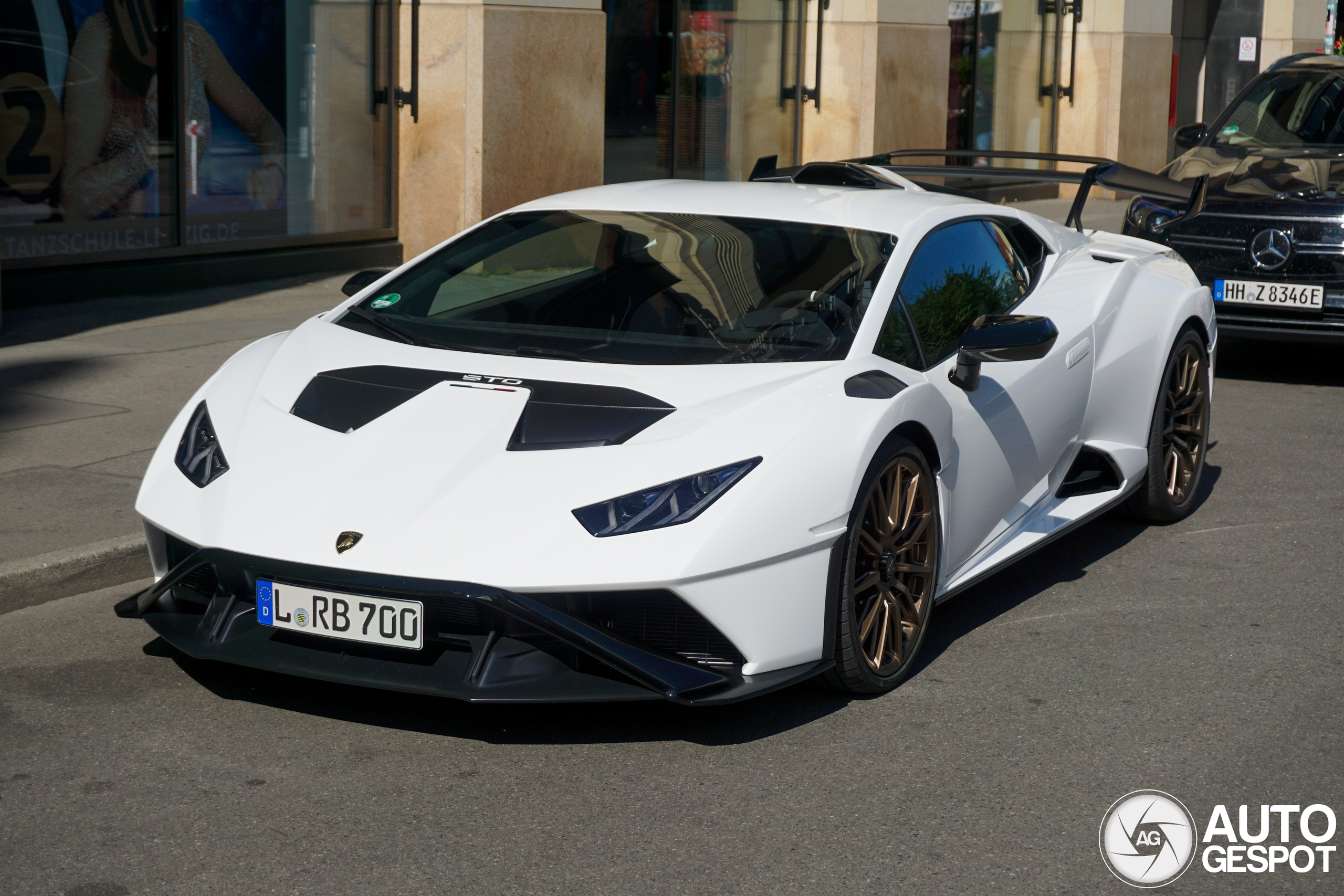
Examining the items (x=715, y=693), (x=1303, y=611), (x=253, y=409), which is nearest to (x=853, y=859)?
(x=715, y=693)

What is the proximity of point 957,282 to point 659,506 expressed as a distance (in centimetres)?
177

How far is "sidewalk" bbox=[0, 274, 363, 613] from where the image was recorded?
17.1 feet

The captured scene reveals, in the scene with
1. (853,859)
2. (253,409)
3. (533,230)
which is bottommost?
(853,859)

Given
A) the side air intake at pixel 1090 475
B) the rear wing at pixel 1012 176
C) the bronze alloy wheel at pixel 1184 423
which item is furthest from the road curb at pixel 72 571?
the bronze alloy wheel at pixel 1184 423

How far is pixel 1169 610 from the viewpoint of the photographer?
206 inches

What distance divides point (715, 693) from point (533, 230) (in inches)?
82.6

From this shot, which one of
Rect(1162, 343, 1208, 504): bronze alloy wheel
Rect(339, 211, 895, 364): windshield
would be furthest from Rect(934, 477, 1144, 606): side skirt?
Rect(339, 211, 895, 364): windshield

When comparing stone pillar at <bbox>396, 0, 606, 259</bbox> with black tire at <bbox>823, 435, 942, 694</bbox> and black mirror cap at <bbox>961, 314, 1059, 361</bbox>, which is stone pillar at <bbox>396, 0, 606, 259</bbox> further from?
black tire at <bbox>823, 435, 942, 694</bbox>

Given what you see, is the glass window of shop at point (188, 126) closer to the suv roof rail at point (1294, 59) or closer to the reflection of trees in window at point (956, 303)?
the suv roof rail at point (1294, 59)

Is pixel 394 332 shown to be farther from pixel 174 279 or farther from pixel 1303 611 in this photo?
pixel 174 279

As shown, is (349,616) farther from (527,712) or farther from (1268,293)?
(1268,293)

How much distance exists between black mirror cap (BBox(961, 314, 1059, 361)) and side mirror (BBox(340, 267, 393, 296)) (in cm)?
192

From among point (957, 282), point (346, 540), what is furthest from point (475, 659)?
point (957, 282)

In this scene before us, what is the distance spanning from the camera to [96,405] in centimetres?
736
